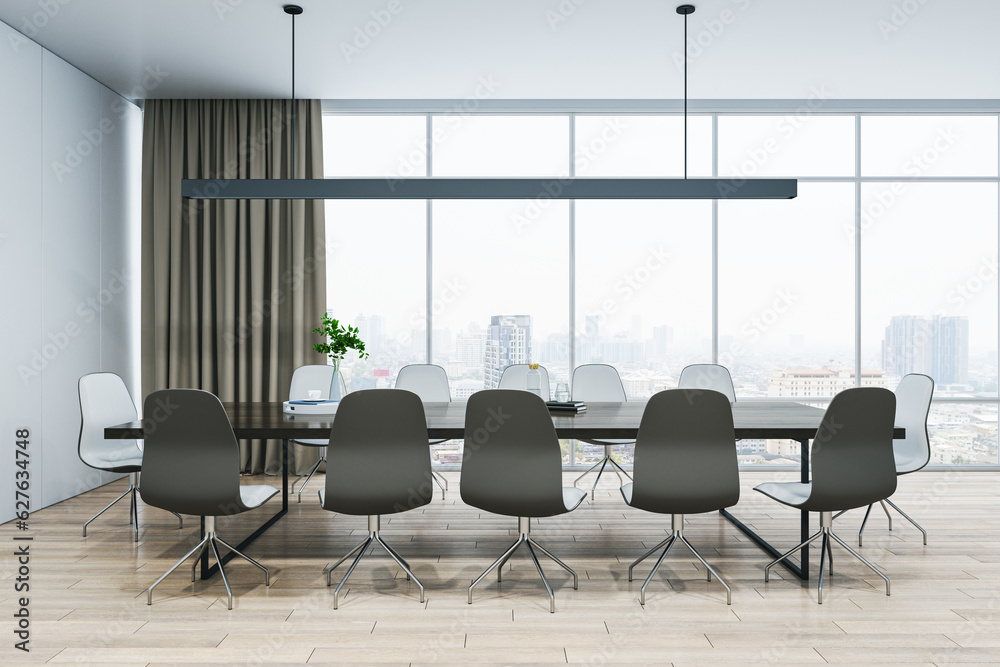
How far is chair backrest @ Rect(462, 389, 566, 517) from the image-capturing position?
2.70 m

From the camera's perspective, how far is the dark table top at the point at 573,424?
2.99m

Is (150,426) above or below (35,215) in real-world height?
below

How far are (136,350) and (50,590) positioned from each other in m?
2.83

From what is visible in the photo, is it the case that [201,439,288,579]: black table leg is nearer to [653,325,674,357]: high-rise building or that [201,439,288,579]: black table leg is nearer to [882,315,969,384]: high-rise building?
[653,325,674,357]: high-rise building

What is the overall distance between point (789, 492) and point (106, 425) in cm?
363

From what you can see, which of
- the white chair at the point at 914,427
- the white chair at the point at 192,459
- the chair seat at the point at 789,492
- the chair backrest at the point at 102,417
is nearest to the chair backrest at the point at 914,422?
the white chair at the point at 914,427

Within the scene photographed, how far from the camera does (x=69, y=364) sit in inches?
174

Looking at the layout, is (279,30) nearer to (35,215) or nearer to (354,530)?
(35,215)

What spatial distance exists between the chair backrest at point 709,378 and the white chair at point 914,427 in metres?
1.01

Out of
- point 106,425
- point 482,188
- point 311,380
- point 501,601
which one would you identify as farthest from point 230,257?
point 501,601

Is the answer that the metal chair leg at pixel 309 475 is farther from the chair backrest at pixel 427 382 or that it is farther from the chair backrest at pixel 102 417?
the chair backrest at pixel 102 417

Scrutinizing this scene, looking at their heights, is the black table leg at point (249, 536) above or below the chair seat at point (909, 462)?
below

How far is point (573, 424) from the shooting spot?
3.16 m

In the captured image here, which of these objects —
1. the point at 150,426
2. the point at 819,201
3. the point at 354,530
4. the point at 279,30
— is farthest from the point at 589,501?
the point at 279,30
